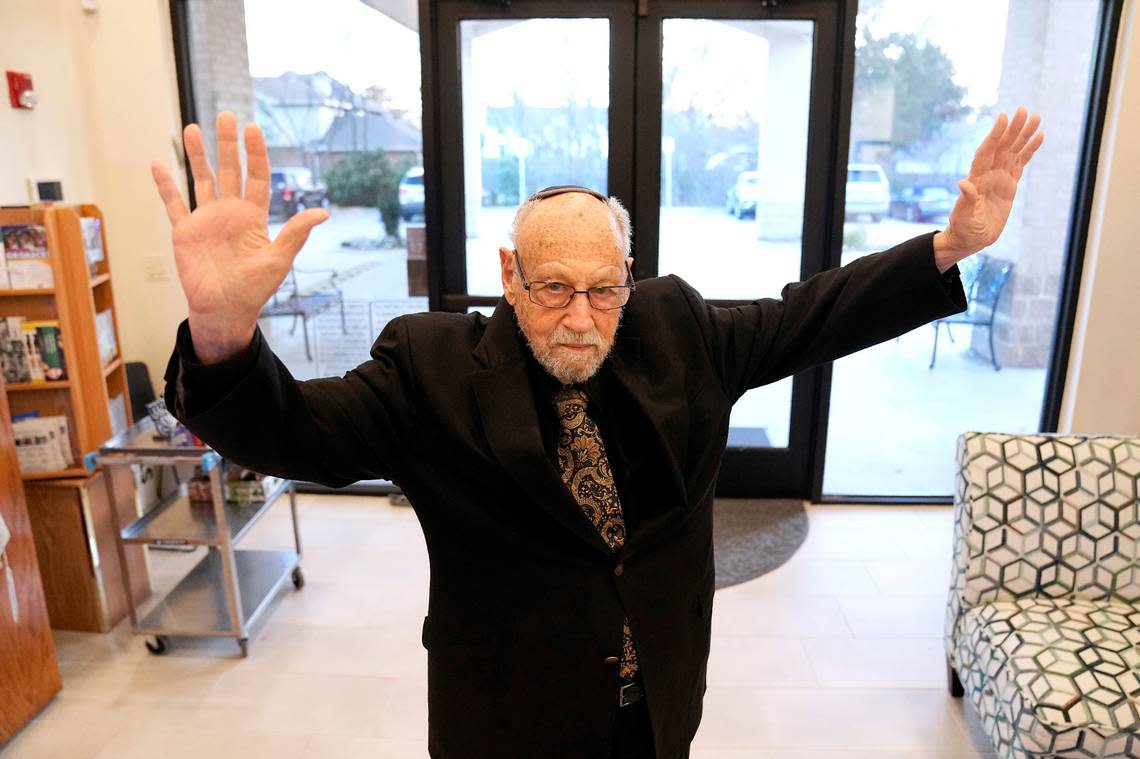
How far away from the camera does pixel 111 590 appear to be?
11.0ft

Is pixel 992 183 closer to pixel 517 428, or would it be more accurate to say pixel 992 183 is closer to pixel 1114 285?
pixel 517 428

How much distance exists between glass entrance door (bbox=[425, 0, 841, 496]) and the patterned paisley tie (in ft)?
8.89

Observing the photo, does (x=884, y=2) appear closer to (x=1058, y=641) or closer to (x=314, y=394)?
(x=1058, y=641)

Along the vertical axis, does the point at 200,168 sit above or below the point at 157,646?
above

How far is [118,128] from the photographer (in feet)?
12.9

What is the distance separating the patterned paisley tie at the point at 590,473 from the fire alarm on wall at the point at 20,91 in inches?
121

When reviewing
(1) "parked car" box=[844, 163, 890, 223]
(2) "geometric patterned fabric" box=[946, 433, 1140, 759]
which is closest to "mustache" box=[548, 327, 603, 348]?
(2) "geometric patterned fabric" box=[946, 433, 1140, 759]

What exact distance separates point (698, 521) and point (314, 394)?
2.31 ft

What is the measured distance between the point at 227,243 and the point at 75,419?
2532 millimetres

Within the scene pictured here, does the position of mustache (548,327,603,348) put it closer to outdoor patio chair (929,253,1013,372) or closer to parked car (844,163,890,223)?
parked car (844,163,890,223)

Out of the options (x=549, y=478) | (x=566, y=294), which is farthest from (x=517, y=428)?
(x=566, y=294)

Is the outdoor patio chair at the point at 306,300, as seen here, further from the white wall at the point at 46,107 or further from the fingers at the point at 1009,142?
the fingers at the point at 1009,142

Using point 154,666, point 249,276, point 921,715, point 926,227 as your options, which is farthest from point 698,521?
point 926,227

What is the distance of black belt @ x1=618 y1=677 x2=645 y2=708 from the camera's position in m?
1.46
